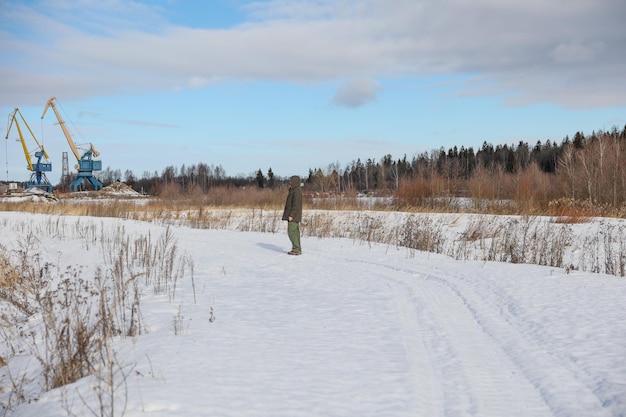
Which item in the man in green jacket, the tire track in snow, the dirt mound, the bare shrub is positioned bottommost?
the tire track in snow

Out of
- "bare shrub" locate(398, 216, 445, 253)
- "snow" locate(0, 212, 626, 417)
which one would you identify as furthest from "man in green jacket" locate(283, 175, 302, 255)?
"bare shrub" locate(398, 216, 445, 253)

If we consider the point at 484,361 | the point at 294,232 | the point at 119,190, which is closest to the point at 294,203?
the point at 294,232

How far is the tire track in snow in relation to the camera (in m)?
4.07

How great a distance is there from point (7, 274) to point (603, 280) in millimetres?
11720

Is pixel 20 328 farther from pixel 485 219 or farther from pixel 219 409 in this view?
pixel 485 219

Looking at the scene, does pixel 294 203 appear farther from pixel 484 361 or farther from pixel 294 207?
pixel 484 361

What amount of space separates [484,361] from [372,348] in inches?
46.4

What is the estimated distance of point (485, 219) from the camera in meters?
18.9

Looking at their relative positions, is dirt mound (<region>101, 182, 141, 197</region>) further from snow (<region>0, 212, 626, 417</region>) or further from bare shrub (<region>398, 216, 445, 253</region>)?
snow (<region>0, 212, 626, 417</region>)

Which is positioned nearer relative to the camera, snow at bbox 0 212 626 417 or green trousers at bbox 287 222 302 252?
snow at bbox 0 212 626 417

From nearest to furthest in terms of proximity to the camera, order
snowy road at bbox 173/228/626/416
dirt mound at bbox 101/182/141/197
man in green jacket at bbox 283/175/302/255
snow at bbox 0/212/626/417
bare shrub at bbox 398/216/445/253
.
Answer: snow at bbox 0/212/626/417 < snowy road at bbox 173/228/626/416 < man in green jacket at bbox 283/175/302/255 < bare shrub at bbox 398/216/445/253 < dirt mound at bbox 101/182/141/197

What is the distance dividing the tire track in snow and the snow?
2 cm

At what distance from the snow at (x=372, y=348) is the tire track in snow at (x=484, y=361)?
0.02 meters

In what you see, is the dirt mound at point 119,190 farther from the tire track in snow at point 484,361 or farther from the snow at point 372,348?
the tire track in snow at point 484,361
